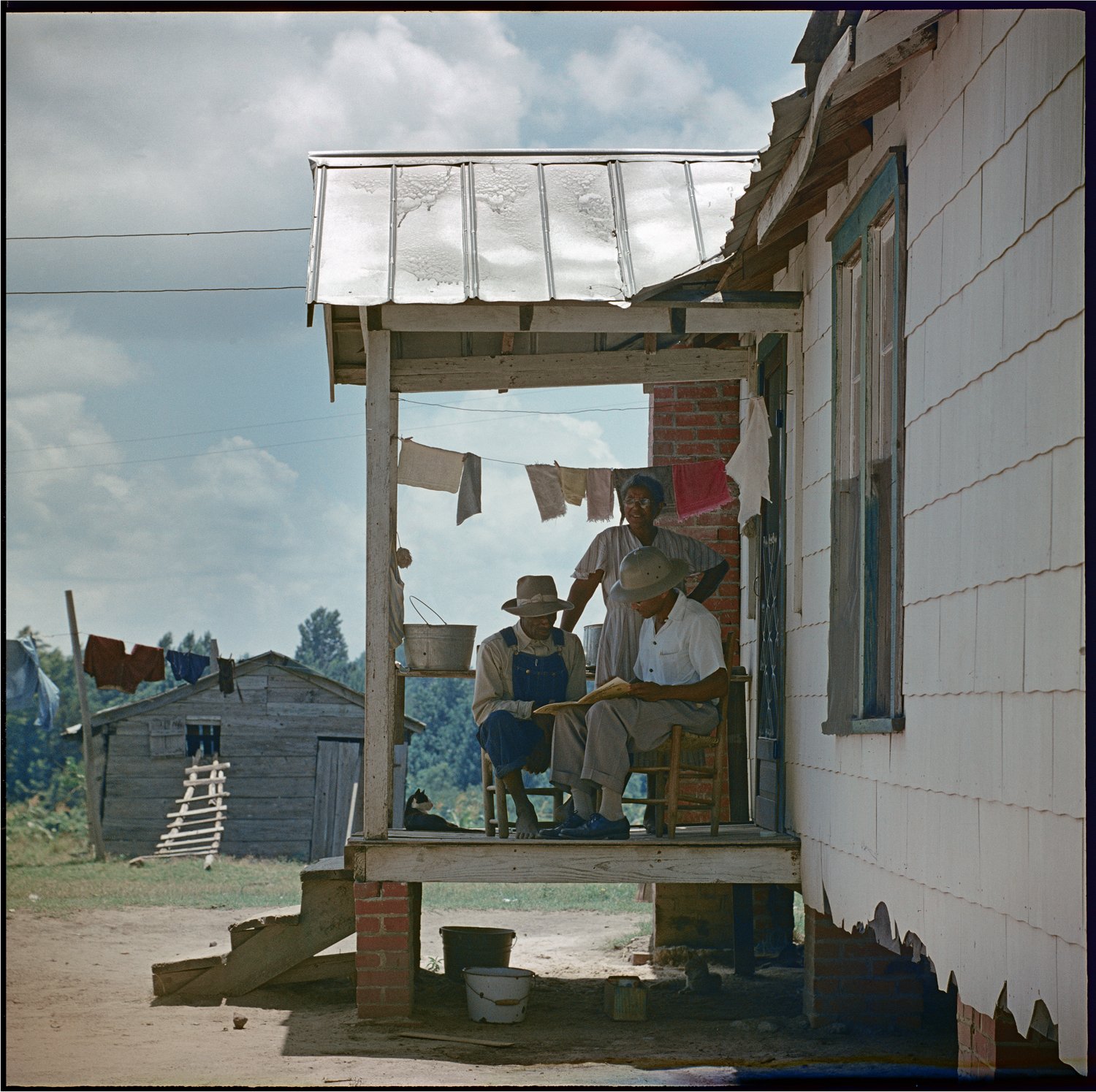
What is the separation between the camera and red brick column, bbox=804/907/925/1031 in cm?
701

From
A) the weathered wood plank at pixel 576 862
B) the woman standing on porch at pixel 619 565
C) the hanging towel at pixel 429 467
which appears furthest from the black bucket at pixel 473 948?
the hanging towel at pixel 429 467

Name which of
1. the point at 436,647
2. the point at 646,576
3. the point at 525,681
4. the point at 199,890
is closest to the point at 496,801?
the point at 525,681

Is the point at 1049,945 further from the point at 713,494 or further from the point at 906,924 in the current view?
the point at 713,494

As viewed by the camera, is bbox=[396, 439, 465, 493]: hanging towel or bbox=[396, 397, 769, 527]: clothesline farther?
bbox=[396, 439, 465, 493]: hanging towel

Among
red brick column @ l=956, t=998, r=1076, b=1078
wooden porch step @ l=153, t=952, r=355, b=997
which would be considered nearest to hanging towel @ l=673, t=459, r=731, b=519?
wooden porch step @ l=153, t=952, r=355, b=997

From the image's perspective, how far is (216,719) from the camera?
22.3 metres

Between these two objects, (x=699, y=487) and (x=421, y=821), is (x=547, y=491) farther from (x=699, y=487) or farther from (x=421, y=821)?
(x=421, y=821)

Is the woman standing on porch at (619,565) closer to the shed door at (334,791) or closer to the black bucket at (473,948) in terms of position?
the black bucket at (473,948)

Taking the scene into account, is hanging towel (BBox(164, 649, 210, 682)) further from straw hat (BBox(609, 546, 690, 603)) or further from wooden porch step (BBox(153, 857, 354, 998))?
straw hat (BBox(609, 546, 690, 603))

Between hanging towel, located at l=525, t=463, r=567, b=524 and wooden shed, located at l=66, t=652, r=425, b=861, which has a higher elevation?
hanging towel, located at l=525, t=463, r=567, b=524

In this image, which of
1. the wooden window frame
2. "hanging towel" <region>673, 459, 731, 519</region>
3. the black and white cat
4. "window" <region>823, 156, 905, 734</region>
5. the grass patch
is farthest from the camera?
the wooden window frame

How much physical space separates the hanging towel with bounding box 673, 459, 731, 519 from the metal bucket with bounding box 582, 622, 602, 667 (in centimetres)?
99

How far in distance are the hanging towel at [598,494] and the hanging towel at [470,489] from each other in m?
0.97

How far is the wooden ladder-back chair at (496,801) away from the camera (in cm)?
754
